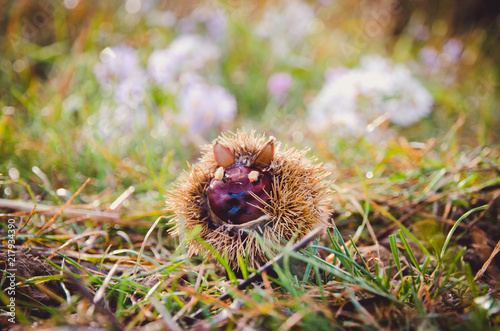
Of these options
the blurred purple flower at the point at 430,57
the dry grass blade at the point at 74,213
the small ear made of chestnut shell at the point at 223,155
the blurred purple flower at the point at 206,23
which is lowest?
the dry grass blade at the point at 74,213

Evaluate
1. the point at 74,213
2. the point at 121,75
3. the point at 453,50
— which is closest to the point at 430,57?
the point at 453,50

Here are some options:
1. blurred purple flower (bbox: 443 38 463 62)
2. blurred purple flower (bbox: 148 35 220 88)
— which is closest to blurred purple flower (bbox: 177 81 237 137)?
blurred purple flower (bbox: 148 35 220 88)

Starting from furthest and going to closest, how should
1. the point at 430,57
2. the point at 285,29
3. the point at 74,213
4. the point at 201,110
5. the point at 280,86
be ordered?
the point at 430,57
the point at 285,29
the point at 280,86
the point at 201,110
the point at 74,213

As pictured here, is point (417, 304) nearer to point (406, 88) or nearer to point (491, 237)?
point (491, 237)

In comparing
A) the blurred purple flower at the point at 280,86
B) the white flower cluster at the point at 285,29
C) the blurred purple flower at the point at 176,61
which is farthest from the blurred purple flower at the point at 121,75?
the white flower cluster at the point at 285,29

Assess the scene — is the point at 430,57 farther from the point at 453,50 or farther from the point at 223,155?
the point at 223,155

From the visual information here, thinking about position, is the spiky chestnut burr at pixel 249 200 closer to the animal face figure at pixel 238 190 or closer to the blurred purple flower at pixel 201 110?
the animal face figure at pixel 238 190
